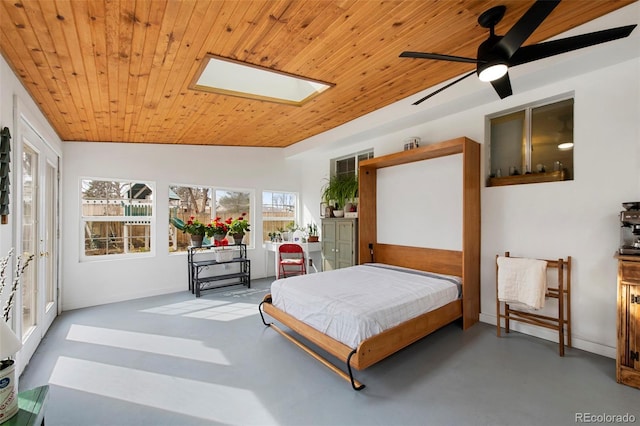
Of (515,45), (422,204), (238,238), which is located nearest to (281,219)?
(238,238)

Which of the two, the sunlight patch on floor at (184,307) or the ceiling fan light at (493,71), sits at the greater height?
the ceiling fan light at (493,71)

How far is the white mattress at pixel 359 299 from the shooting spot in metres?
2.36

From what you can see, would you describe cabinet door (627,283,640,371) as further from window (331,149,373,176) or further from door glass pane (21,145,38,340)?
door glass pane (21,145,38,340)

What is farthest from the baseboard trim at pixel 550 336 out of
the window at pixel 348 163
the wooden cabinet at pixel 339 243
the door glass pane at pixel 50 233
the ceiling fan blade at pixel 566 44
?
the door glass pane at pixel 50 233

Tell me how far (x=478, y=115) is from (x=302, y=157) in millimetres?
3529

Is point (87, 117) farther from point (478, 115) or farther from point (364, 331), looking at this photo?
point (478, 115)

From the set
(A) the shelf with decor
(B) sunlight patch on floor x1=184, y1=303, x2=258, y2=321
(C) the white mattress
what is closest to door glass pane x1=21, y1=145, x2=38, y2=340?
(B) sunlight patch on floor x1=184, y1=303, x2=258, y2=321

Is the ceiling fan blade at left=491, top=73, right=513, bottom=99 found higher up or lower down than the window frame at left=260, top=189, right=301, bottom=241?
higher up

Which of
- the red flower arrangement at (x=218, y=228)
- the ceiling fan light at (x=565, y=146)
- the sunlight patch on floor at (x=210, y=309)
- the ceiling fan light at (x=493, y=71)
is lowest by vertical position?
the sunlight patch on floor at (x=210, y=309)

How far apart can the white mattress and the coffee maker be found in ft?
4.73

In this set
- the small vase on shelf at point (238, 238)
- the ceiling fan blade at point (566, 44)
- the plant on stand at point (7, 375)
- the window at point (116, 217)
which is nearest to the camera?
the plant on stand at point (7, 375)

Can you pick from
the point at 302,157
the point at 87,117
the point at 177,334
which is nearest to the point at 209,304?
the point at 177,334

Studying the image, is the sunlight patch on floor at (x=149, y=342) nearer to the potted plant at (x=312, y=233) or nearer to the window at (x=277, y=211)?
the potted plant at (x=312, y=233)

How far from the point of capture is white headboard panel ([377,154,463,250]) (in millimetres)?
3807
